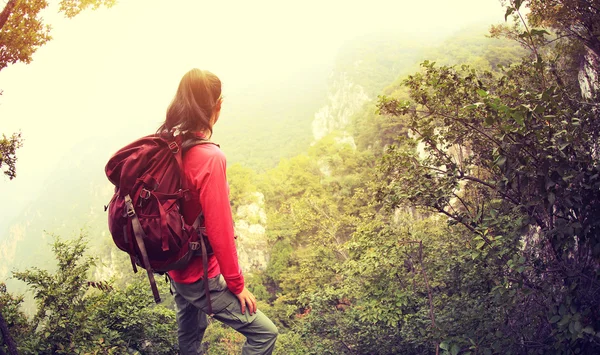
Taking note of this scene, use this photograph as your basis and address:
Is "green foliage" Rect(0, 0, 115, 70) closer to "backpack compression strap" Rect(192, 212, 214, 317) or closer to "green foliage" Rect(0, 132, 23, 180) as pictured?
"green foliage" Rect(0, 132, 23, 180)

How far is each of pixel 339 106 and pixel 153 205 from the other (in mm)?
71029

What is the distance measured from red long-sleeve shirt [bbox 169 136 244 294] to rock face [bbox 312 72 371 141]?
61366 millimetres

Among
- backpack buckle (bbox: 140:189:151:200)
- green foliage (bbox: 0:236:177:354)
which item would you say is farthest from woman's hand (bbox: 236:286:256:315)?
green foliage (bbox: 0:236:177:354)

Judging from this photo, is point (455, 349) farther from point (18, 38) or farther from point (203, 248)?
point (18, 38)

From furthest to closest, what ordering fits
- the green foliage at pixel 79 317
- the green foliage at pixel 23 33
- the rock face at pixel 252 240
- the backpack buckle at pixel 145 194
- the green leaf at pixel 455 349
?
the rock face at pixel 252 240, the green foliage at pixel 79 317, the green foliage at pixel 23 33, the green leaf at pixel 455 349, the backpack buckle at pixel 145 194

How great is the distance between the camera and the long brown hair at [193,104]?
6.09 ft

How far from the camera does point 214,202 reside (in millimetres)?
1738

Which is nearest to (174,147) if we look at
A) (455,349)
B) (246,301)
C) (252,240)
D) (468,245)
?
(246,301)

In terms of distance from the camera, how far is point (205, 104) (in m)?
1.92

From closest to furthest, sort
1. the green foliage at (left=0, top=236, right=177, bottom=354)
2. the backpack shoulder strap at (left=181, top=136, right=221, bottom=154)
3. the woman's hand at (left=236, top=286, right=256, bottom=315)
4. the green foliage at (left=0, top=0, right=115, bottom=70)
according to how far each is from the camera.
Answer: the backpack shoulder strap at (left=181, top=136, right=221, bottom=154)
the woman's hand at (left=236, top=286, right=256, bottom=315)
the green foliage at (left=0, top=0, right=115, bottom=70)
the green foliage at (left=0, top=236, right=177, bottom=354)

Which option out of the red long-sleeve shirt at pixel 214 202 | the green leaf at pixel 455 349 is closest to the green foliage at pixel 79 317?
the red long-sleeve shirt at pixel 214 202

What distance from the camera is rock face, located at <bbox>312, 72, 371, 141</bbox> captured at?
65312 millimetres

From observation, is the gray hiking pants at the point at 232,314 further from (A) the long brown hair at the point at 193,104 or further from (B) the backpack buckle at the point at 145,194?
(A) the long brown hair at the point at 193,104

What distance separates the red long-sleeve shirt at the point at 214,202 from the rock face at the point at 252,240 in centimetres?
2704
